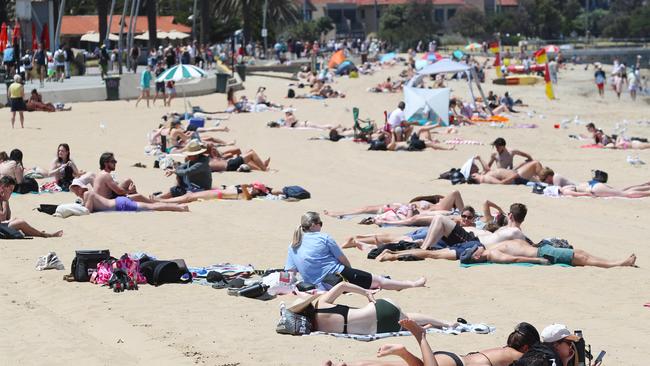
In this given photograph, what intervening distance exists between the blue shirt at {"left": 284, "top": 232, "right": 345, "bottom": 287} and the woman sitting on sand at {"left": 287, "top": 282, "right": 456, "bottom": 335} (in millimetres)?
1265

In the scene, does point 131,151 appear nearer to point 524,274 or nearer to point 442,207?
point 442,207

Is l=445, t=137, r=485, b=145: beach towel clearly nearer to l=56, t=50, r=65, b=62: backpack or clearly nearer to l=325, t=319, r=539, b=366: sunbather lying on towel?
l=56, t=50, r=65, b=62: backpack

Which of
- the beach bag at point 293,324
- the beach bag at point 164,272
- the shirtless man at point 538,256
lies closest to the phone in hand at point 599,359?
the beach bag at point 293,324

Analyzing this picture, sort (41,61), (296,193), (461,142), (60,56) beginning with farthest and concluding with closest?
(60,56), (41,61), (461,142), (296,193)

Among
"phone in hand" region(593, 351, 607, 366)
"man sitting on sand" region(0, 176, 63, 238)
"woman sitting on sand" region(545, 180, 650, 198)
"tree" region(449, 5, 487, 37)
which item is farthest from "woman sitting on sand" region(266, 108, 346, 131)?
"tree" region(449, 5, 487, 37)

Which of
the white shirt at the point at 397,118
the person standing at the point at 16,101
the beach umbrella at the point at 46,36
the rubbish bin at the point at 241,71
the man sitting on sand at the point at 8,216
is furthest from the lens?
the rubbish bin at the point at 241,71

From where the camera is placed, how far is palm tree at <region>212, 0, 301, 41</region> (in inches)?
2381

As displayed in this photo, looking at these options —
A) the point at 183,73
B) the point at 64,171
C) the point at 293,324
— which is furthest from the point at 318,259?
the point at 183,73

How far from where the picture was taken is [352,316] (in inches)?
311

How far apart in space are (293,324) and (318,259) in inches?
59.3

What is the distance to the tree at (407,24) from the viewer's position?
9069 centimetres

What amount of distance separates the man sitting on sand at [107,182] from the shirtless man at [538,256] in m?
4.66

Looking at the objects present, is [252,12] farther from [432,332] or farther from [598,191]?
[432,332]

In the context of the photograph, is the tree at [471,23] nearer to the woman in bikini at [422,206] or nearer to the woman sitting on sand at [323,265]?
the woman in bikini at [422,206]
